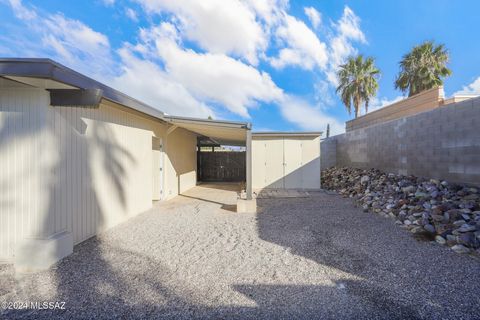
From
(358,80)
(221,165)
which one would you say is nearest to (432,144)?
(221,165)

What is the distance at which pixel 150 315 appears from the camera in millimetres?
1853

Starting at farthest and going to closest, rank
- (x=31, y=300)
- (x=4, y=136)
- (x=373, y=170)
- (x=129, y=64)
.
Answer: (x=129, y=64) < (x=373, y=170) < (x=4, y=136) < (x=31, y=300)

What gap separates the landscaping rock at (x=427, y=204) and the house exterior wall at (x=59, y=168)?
18.5 ft

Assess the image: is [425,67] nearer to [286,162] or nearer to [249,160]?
[286,162]

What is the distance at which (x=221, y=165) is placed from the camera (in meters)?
11.8

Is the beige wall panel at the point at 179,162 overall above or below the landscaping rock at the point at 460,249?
above

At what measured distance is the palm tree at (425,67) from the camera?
12.1m

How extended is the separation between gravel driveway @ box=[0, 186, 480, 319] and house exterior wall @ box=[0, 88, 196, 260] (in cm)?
47

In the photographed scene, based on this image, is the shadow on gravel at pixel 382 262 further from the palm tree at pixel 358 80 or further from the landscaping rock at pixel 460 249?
the palm tree at pixel 358 80

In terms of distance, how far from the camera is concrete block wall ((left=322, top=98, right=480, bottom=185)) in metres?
4.25

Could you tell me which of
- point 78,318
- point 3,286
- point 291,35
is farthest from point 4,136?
point 291,35

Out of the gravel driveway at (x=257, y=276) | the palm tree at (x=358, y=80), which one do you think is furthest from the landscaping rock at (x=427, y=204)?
the palm tree at (x=358, y=80)

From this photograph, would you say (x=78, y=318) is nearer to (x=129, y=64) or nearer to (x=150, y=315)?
(x=150, y=315)

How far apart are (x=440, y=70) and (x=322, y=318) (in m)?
16.3
